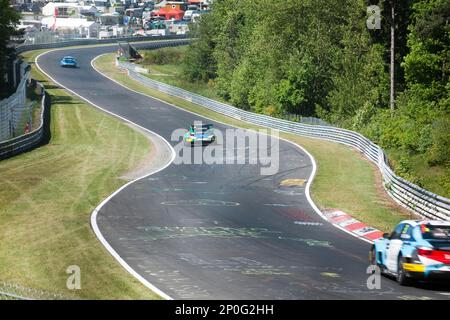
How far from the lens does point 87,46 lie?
13575cm

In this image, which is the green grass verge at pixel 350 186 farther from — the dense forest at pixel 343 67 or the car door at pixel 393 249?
the car door at pixel 393 249

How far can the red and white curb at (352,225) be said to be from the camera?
1111 inches

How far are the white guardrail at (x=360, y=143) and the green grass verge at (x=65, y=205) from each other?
11.1 m

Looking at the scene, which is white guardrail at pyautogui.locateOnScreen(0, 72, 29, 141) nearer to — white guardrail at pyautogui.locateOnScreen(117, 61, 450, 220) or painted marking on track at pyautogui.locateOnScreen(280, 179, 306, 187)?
white guardrail at pyautogui.locateOnScreen(117, 61, 450, 220)

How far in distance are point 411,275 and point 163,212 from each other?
540 inches

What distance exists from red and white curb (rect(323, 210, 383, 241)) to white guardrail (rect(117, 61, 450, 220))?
8.15ft

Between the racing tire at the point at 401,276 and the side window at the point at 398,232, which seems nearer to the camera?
the racing tire at the point at 401,276

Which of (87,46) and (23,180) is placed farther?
(87,46)

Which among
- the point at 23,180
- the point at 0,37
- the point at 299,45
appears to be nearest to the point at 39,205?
the point at 23,180

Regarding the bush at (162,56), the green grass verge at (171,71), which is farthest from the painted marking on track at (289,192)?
the bush at (162,56)

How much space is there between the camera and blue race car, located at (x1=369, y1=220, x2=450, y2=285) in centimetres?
1903

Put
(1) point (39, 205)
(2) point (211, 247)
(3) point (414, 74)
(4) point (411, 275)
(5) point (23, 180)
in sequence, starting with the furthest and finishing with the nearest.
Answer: (3) point (414, 74) < (5) point (23, 180) < (1) point (39, 205) < (2) point (211, 247) < (4) point (411, 275)

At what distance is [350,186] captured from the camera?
3966 centimetres

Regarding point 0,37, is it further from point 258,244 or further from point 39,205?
point 258,244
